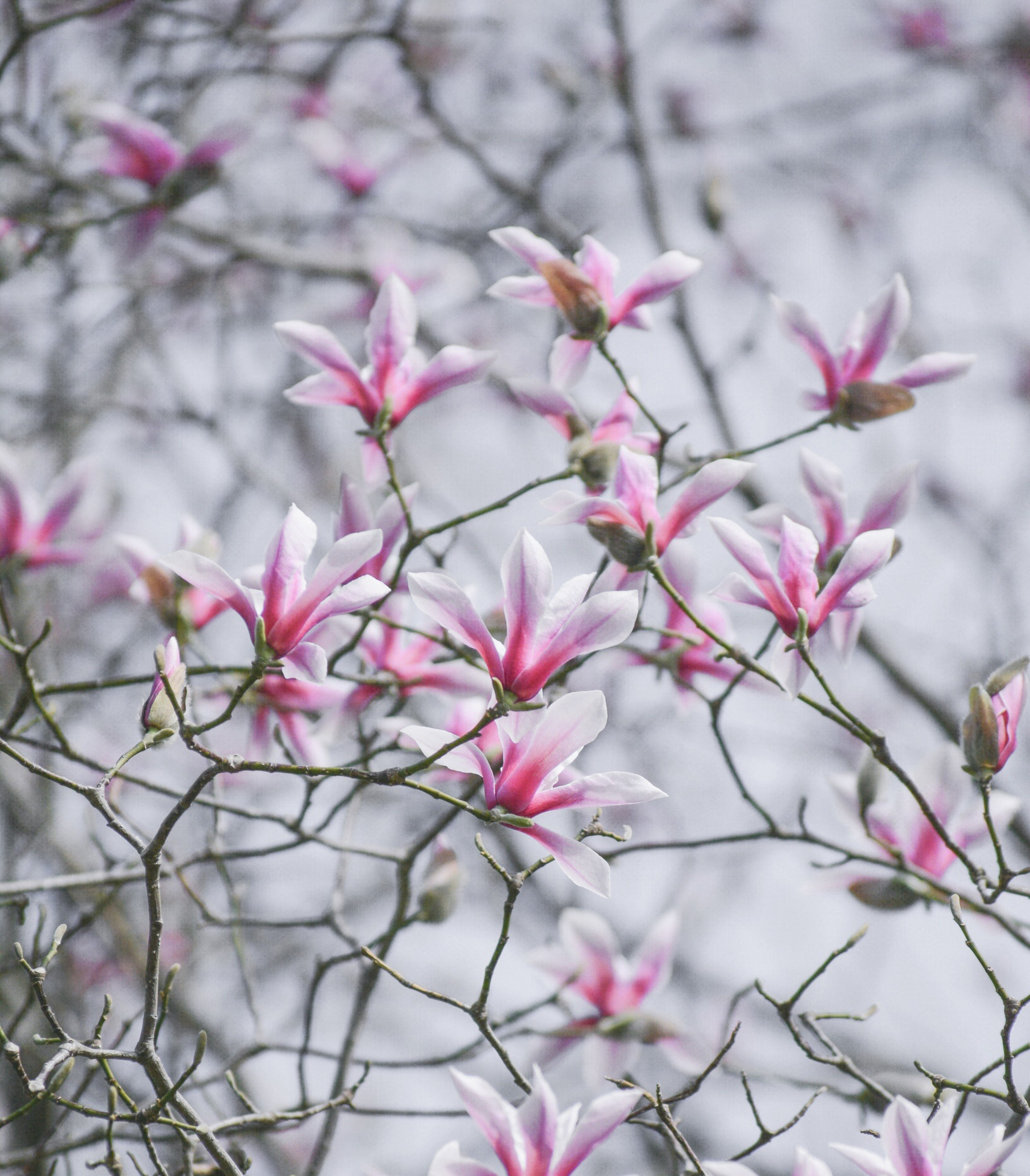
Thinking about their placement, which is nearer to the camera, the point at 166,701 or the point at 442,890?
the point at 166,701

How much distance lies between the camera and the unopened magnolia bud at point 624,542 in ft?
4.99

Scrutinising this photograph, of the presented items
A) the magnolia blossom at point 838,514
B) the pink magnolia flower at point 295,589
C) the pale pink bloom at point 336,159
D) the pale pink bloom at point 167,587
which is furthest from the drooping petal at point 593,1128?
the pale pink bloom at point 336,159

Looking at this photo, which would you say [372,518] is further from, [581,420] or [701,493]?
[701,493]

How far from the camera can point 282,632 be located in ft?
4.37

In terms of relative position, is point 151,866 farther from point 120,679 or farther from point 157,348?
point 157,348

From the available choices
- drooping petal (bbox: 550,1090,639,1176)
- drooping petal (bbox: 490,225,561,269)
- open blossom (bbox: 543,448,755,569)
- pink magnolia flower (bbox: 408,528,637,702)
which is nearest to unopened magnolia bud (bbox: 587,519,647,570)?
open blossom (bbox: 543,448,755,569)

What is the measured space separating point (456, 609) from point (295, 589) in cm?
20

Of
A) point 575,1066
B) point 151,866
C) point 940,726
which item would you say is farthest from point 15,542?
point 575,1066

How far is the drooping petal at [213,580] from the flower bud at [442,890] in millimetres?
625

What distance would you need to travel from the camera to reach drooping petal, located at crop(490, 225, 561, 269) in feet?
5.58

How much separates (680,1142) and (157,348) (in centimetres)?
342

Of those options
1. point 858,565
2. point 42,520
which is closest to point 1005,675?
point 858,565

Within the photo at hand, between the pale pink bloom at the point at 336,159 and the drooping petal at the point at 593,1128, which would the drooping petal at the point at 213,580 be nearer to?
the drooping petal at the point at 593,1128

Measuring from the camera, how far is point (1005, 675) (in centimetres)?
143
